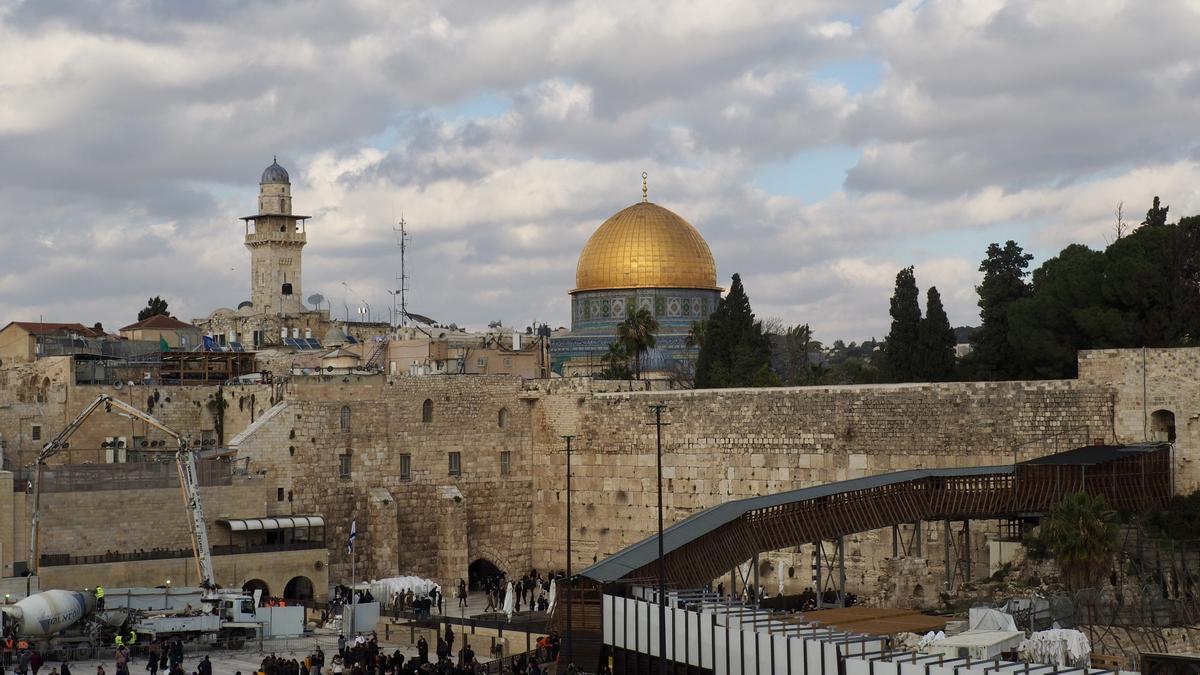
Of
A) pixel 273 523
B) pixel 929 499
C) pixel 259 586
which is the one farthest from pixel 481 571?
pixel 929 499

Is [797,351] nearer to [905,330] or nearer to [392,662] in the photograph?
[905,330]

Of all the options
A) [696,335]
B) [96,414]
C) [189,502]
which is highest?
[696,335]

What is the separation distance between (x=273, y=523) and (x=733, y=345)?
591 inches

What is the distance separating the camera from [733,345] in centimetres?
4591

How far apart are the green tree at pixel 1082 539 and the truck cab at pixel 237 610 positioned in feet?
45.4

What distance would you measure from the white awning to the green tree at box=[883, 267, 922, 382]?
1401cm

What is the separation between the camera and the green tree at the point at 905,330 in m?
39.9

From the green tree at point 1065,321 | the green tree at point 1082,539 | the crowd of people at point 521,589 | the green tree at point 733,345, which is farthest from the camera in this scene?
the green tree at point 733,345

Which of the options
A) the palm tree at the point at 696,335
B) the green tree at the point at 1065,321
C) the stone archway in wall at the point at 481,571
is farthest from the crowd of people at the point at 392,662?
the palm tree at the point at 696,335

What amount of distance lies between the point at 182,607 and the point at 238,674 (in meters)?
4.28

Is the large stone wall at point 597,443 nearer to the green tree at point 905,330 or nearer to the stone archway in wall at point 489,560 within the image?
the stone archway in wall at point 489,560

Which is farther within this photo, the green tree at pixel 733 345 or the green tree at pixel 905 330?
the green tree at pixel 733 345

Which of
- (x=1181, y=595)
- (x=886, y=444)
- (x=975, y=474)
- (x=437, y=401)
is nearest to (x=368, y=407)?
(x=437, y=401)

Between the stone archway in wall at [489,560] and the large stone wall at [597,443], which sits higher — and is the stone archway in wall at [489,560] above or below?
below
